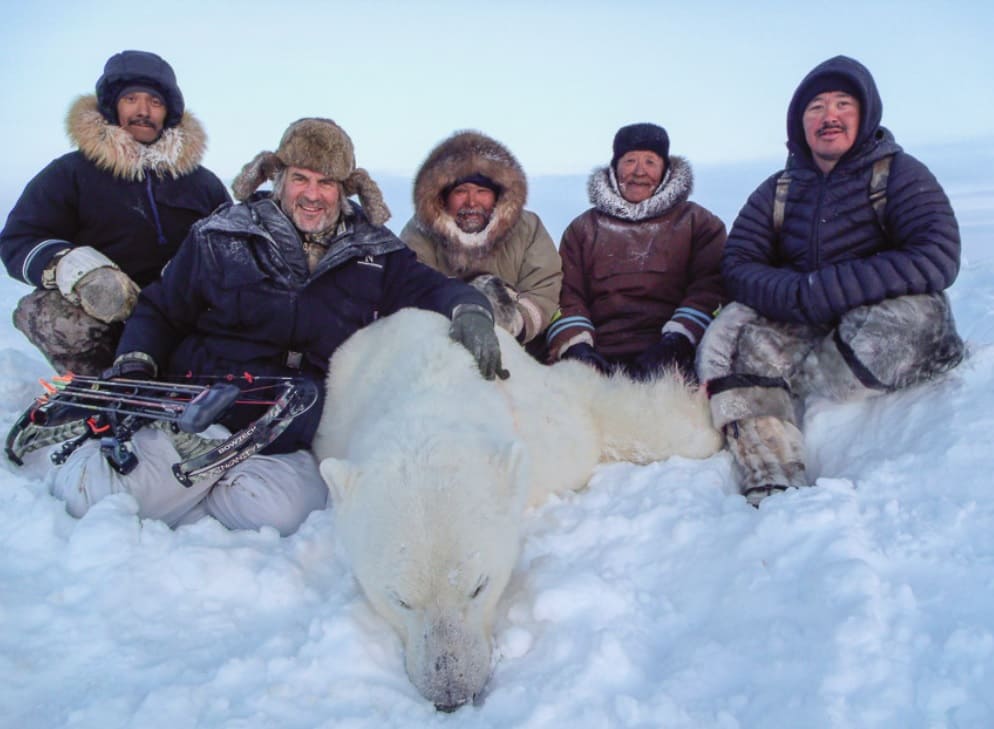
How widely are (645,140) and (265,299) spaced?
10.6 ft

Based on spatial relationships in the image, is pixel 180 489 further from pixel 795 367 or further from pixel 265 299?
pixel 795 367

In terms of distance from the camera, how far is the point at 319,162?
383 centimetres

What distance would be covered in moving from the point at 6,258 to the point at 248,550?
3.28 m

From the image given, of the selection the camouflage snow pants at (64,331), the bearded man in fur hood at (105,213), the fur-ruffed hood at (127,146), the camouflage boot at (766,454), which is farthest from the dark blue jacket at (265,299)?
the camouflage boot at (766,454)

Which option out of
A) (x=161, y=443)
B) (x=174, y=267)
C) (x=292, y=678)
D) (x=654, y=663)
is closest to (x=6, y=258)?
(x=174, y=267)

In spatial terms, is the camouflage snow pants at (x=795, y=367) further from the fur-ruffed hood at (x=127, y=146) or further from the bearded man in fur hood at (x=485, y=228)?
the fur-ruffed hood at (x=127, y=146)

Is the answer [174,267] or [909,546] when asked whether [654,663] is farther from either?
[174,267]

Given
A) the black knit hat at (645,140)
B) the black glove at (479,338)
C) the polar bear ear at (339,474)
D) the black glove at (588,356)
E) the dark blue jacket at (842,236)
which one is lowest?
the polar bear ear at (339,474)

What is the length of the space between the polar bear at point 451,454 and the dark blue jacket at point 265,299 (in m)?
0.25

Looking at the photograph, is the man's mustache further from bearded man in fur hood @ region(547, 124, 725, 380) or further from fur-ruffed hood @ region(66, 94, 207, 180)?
fur-ruffed hood @ region(66, 94, 207, 180)

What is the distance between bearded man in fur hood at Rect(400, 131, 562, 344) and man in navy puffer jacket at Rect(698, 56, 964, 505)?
1.49 metres

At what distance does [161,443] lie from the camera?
3.41 metres

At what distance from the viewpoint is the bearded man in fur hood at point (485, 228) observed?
199 inches

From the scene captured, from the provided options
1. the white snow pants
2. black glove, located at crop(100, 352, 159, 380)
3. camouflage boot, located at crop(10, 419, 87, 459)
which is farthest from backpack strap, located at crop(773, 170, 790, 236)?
camouflage boot, located at crop(10, 419, 87, 459)
